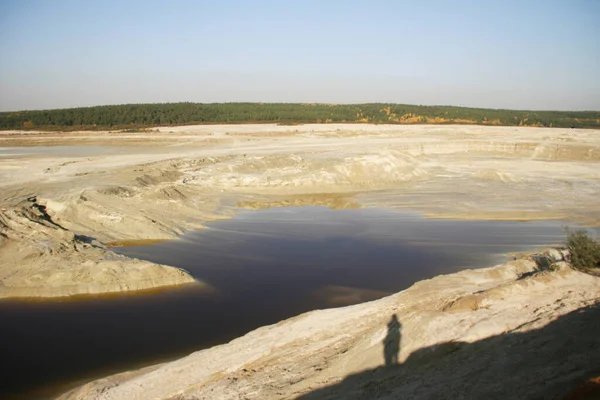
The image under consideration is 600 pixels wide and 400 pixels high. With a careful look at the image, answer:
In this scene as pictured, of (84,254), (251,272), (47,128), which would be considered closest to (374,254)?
(251,272)

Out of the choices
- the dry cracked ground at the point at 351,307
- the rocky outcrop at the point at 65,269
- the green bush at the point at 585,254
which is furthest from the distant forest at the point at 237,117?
the green bush at the point at 585,254

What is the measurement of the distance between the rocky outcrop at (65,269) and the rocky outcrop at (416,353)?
3774 millimetres

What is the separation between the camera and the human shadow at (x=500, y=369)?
4648 millimetres

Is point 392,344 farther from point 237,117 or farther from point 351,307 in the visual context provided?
point 237,117

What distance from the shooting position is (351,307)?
8.37 m

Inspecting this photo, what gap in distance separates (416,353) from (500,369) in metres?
1.09

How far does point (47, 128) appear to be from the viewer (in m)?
50.9

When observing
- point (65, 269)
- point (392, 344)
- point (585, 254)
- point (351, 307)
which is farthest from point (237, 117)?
point (392, 344)

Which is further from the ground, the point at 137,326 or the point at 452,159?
the point at 452,159

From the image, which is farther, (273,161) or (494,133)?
(494,133)

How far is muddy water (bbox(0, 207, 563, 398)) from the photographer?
8.10 m

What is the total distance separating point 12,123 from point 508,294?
197 ft

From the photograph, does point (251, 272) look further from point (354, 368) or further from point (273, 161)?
point (273, 161)

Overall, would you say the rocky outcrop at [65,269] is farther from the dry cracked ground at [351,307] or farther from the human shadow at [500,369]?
the human shadow at [500,369]
